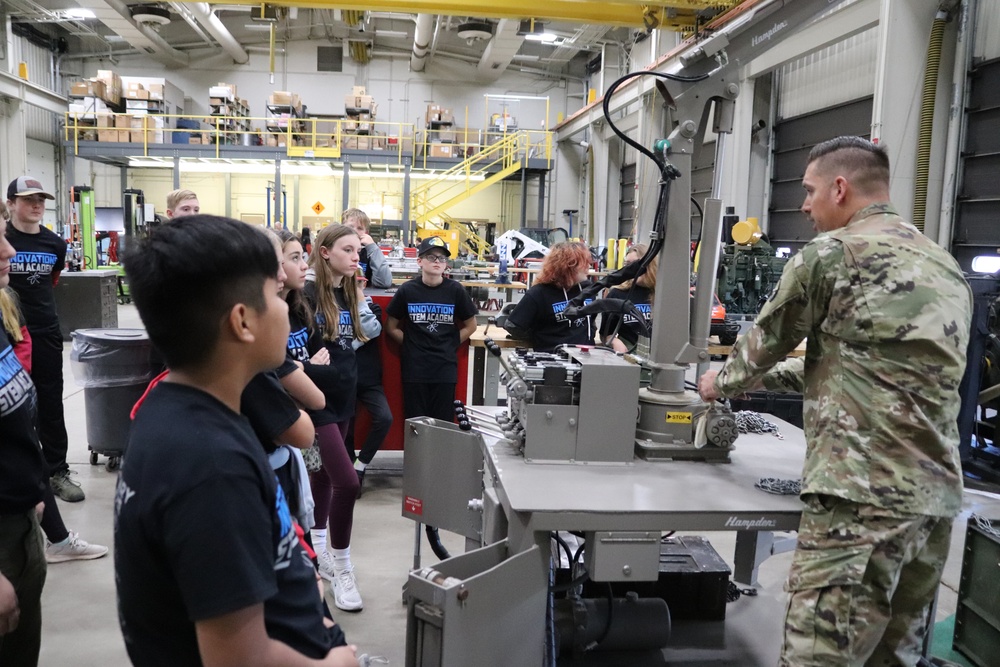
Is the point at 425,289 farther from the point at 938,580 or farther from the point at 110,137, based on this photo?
the point at 110,137

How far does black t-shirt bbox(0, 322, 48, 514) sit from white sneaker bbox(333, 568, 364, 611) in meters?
1.69

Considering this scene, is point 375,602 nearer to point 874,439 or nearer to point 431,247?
point 431,247

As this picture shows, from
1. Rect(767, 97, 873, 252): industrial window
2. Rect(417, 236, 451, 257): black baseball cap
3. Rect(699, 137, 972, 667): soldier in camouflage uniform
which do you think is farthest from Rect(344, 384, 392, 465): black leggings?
Rect(767, 97, 873, 252): industrial window

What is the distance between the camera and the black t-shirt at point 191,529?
861mm

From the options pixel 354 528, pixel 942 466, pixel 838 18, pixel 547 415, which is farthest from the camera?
pixel 838 18

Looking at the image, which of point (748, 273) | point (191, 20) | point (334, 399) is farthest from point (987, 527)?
point (191, 20)

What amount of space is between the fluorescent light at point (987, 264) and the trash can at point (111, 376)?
517 centimetres

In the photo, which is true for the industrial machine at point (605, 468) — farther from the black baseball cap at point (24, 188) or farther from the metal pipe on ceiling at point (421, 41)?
the metal pipe on ceiling at point (421, 41)

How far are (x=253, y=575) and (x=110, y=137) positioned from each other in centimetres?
1752

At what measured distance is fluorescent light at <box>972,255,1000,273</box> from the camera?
4719mm

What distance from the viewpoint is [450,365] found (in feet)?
14.3

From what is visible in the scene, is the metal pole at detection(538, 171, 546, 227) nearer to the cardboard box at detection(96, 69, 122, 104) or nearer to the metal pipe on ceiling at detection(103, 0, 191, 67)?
the metal pipe on ceiling at detection(103, 0, 191, 67)

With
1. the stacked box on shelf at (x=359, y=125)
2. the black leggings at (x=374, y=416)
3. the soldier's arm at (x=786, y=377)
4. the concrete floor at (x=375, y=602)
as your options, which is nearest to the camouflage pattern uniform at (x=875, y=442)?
the soldier's arm at (x=786, y=377)

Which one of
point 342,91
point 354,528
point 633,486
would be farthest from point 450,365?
point 342,91
